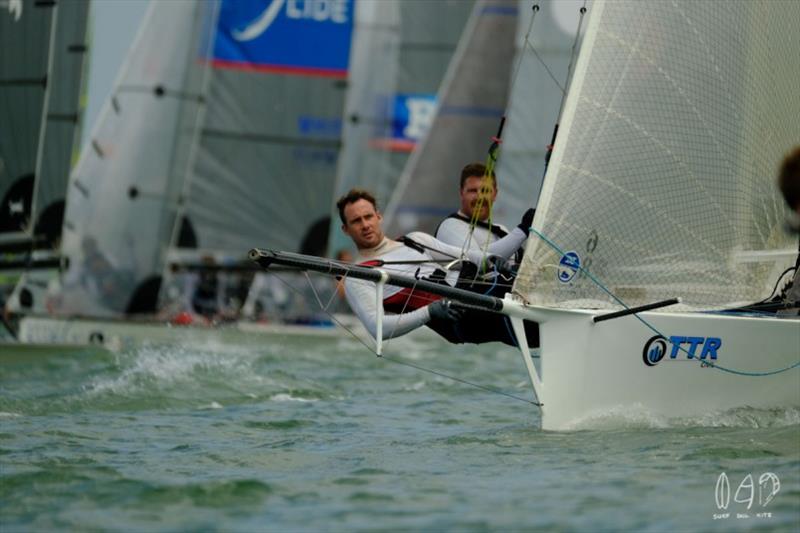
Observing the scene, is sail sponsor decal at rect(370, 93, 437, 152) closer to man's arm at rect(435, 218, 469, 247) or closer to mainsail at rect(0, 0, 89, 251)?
mainsail at rect(0, 0, 89, 251)

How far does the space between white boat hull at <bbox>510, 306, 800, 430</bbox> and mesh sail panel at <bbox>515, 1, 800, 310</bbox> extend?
0.63 feet

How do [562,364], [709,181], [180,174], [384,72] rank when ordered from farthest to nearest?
1. [384,72]
2. [180,174]
3. [709,181]
4. [562,364]

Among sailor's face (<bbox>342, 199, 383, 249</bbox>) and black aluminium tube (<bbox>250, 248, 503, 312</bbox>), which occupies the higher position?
sailor's face (<bbox>342, 199, 383, 249</bbox>)

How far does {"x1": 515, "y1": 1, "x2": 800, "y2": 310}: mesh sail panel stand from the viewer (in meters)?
7.61

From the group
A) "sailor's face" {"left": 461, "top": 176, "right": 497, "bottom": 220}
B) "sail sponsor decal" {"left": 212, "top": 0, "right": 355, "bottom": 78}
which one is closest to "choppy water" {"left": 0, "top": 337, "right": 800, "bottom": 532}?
"sailor's face" {"left": 461, "top": 176, "right": 497, "bottom": 220}

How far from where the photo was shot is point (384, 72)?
86.8ft

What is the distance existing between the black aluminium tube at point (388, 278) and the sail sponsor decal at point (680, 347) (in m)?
0.75

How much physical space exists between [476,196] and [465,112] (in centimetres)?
1545

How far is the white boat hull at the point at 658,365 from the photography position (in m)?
7.43

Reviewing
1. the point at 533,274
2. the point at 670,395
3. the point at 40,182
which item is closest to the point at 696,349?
the point at 670,395

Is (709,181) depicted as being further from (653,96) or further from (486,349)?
(486,349)

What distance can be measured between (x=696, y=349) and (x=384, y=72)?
63.1 feet

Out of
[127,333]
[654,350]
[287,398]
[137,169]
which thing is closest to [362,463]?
[654,350]

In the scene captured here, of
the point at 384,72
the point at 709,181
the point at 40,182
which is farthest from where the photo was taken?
the point at 384,72
